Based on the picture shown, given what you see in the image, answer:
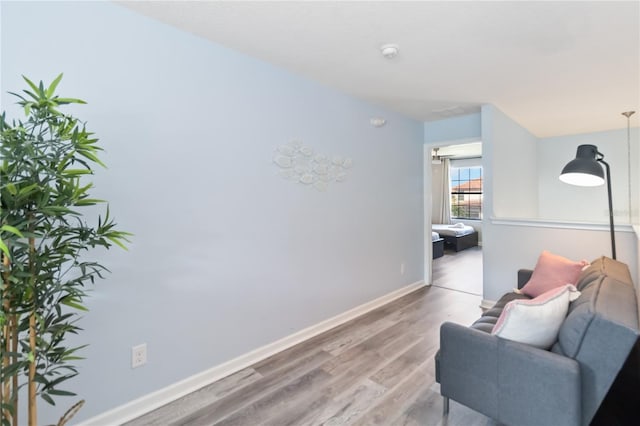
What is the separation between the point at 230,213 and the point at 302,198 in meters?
0.73

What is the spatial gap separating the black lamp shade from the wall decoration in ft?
6.28

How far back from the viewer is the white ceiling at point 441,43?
69.4 inches

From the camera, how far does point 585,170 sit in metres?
2.37

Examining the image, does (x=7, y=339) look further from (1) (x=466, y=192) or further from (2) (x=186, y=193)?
(1) (x=466, y=192)

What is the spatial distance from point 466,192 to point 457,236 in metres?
2.36

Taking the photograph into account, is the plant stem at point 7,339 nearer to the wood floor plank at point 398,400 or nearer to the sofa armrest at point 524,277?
the wood floor plank at point 398,400

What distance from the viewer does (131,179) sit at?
1.79 metres

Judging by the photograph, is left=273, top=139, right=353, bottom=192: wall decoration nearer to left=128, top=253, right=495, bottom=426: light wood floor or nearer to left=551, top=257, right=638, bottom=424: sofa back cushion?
left=128, top=253, right=495, bottom=426: light wood floor

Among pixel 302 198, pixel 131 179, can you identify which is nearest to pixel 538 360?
pixel 302 198

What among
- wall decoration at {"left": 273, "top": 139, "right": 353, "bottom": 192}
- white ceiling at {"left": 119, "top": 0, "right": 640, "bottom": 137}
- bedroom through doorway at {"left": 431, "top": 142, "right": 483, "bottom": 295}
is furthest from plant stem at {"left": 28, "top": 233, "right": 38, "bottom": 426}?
bedroom through doorway at {"left": 431, "top": 142, "right": 483, "bottom": 295}

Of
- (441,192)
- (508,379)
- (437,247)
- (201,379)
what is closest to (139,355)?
(201,379)

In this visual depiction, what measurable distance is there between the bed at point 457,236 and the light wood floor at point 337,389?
4436mm

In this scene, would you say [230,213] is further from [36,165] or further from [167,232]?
[36,165]

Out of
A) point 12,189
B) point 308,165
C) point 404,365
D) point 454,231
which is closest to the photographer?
point 12,189
